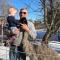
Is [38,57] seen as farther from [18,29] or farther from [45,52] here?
[18,29]

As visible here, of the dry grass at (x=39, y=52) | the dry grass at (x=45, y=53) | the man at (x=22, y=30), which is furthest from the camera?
the dry grass at (x=45, y=53)

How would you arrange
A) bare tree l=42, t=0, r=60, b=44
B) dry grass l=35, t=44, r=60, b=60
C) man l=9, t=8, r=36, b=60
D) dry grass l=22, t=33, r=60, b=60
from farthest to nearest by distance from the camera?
bare tree l=42, t=0, r=60, b=44 → dry grass l=35, t=44, r=60, b=60 → dry grass l=22, t=33, r=60, b=60 → man l=9, t=8, r=36, b=60

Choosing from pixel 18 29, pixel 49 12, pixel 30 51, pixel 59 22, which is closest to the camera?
pixel 18 29

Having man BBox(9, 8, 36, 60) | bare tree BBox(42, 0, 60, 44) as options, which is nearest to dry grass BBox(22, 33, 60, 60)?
man BBox(9, 8, 36, 60)

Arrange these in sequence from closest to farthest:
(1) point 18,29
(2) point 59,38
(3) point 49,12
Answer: (1) point 18,29, (3) point 49,12, (2) point 59,38

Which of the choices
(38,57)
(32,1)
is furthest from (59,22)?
(38,57)

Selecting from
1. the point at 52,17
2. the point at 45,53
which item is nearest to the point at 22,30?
the point at 45,53

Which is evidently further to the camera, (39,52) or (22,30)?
(39,52)

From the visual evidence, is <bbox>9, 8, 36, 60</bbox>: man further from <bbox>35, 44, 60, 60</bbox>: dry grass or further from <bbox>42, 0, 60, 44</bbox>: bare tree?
<bbox>42, 0, 60, 44</bbox>: bare tree

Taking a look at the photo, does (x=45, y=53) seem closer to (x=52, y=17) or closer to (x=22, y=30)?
(x=22, y=30)

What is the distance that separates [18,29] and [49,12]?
4.28m

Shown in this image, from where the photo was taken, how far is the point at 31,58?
4383 mm

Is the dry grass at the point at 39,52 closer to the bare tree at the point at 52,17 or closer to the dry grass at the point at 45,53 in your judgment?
the dry grass at the point at 45,53

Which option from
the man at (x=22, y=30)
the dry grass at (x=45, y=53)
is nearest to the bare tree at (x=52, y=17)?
the dry grass at (x=45, y=53)
